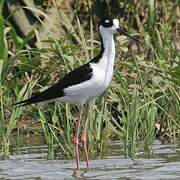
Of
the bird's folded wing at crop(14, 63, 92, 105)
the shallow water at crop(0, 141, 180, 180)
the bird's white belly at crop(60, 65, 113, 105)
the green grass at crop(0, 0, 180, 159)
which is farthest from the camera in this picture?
the green grass at crop(0, 0, 180, 159)

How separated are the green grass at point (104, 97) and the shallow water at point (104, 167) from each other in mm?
154

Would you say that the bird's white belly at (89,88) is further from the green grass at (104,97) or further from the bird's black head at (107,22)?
the bird's black head at (107,22)

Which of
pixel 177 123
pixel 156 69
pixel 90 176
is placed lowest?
pixel 90 176

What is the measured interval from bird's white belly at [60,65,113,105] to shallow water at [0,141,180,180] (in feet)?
1.99

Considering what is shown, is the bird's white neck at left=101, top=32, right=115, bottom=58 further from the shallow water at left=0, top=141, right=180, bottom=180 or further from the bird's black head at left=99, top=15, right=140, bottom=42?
the shallow water at left=0, top=141, right=180, bottom=180

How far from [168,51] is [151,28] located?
1.00m

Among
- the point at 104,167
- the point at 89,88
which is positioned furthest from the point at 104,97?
the point at 104,167

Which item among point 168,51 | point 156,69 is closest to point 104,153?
point 156,69

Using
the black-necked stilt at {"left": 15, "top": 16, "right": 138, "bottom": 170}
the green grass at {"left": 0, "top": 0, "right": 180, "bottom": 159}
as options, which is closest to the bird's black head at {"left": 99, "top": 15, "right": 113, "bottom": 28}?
the black-necked stilt at {"left": 15, "top": 16, "right": 138, "bottom": 170}

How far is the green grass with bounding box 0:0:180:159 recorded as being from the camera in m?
8.02

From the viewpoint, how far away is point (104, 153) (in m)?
8.30

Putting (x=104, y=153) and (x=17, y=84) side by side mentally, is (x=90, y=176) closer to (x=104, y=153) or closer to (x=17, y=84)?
(x=104, y=153)

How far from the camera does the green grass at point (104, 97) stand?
26.3 ft

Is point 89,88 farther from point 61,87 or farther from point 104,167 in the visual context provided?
point 104,167
